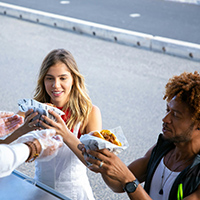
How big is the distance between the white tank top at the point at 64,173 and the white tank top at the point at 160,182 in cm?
62

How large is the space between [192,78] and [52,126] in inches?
33.0

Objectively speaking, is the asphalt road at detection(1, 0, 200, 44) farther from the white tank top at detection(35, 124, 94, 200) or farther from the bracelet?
the bracelet

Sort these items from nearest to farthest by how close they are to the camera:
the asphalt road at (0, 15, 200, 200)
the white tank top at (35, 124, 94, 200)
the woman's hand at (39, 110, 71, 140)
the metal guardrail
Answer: the woman's hand at (39, 110, 71, 140) → the white tank top at (35, 124, 94, 200) → the asphalt road at (0, 15, 200, 200) → the metal guardrail

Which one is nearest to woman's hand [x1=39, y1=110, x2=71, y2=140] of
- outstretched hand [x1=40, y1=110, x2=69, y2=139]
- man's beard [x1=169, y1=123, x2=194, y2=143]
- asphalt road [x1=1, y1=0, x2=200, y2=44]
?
outstretched hand [x1=40, y1=110, x2=69, y2=139]

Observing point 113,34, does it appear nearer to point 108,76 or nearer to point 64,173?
point 108,76

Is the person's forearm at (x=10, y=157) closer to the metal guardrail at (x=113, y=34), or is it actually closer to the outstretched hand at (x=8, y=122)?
the outstretched hand at (x=8, y=122)

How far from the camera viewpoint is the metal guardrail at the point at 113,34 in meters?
6.31

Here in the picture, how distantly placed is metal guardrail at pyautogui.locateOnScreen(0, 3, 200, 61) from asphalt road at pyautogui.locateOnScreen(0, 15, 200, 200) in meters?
0.21

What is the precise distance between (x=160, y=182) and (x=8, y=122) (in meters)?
1.07

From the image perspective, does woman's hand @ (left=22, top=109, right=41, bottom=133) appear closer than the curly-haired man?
No

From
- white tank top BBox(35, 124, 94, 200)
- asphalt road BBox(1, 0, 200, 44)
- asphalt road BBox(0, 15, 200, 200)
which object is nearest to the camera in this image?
white tank top BBox(35, 124, 94, 200)

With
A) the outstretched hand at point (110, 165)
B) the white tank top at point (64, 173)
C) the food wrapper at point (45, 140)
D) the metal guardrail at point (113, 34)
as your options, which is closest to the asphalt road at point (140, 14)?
the metal guardrail at point (113, 34)

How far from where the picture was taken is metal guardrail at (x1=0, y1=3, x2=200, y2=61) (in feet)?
20.7

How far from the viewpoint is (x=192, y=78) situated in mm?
1875
